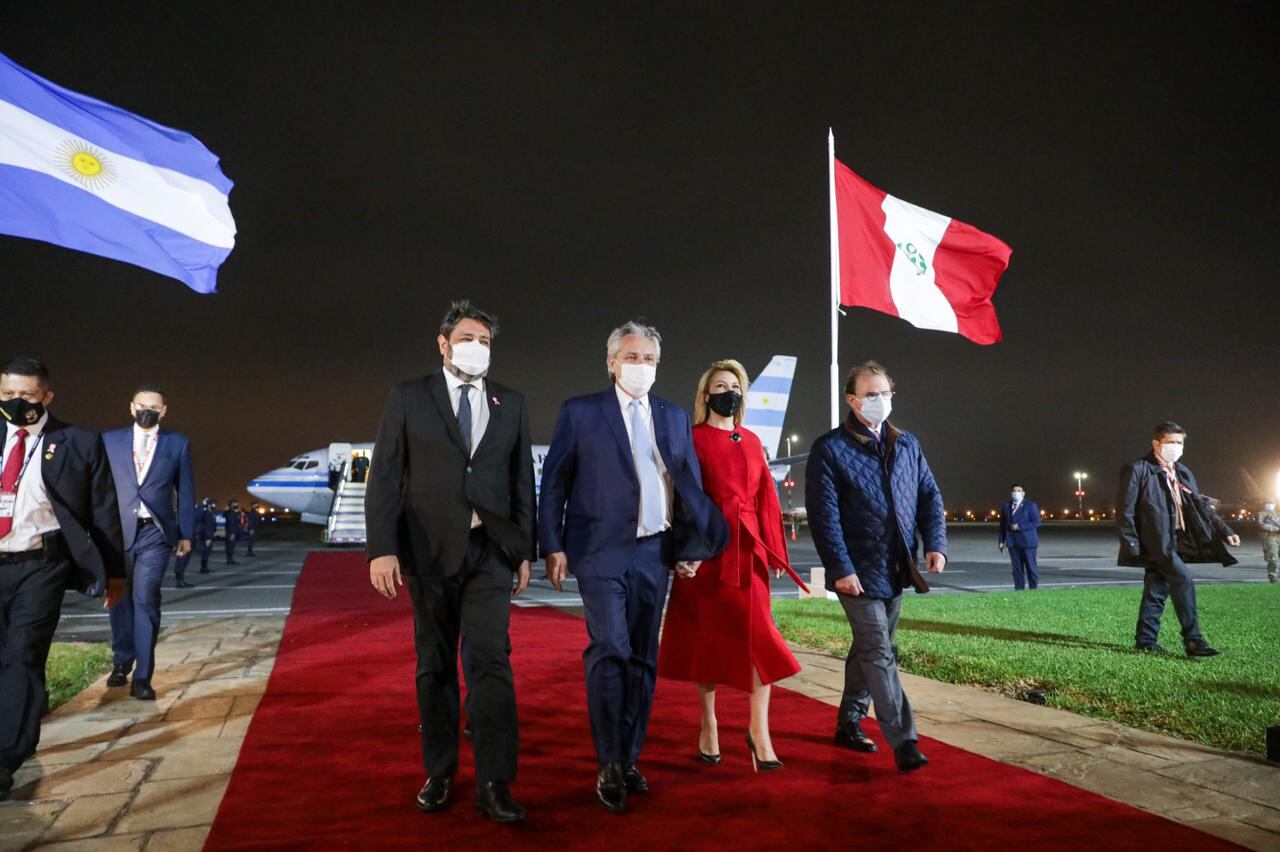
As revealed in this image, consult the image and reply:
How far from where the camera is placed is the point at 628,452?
372 centimetres

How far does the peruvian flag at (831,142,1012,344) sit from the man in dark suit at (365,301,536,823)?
25.1 feet

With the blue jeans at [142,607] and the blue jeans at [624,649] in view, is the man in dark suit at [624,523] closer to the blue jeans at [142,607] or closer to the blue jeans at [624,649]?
the blue jeans at [624,649]

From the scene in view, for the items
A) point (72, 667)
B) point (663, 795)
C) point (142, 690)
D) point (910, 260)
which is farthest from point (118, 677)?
point (910, 260)

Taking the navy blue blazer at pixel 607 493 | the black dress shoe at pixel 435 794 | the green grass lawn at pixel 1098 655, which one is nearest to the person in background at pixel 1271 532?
the green grass lawn at pixel 1098 655

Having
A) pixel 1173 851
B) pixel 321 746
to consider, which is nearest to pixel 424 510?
pixel 321 746

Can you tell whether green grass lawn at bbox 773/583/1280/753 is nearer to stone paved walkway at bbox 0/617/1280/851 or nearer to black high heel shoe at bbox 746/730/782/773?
stone paved walkway at bbox 0/617/1280/851

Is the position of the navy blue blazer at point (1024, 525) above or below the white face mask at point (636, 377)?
below

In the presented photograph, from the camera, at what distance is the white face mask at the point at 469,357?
11.7ft

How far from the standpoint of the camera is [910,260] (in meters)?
10.8

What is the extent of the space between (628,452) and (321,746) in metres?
2.09

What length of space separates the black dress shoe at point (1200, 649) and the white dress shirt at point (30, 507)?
7.47 m

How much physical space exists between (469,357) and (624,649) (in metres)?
1.36

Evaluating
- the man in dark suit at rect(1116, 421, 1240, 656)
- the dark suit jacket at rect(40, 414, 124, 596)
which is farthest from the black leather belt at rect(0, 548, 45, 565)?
the man in dark suit at rect(1116, 421, 1240, 656)

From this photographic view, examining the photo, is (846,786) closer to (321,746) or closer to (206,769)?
(321,746)
